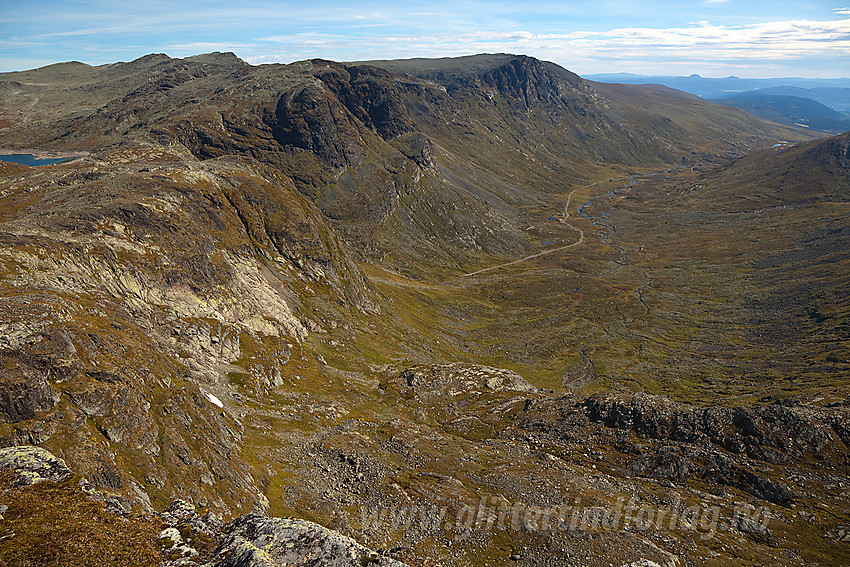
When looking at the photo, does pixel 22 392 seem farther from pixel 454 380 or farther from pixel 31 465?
pixel 454 380

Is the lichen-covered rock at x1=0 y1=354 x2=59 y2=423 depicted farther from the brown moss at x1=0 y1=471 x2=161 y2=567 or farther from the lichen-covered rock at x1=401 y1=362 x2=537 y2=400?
the lichen-covered rock at x1=401 y1=362 x2=537 y2=400

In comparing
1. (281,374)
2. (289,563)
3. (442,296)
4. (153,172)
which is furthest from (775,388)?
(153,172)

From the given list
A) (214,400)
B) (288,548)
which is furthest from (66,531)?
(214,400)

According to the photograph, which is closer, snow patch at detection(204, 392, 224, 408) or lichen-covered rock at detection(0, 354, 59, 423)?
lichen-covered rock at detection(0, 354, 59, 423)

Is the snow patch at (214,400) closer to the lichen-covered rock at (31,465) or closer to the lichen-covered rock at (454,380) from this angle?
the lichen-covered rock at (31,465)

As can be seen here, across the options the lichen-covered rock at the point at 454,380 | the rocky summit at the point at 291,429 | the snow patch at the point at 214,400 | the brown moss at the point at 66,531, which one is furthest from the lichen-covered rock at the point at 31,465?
the lichen-covered rock at the point at 454,380

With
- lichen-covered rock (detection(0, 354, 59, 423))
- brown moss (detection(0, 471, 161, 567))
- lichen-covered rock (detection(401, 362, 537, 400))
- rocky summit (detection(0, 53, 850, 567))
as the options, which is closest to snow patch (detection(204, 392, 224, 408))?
rocky summit (detection(0, 53, 850, 567))
